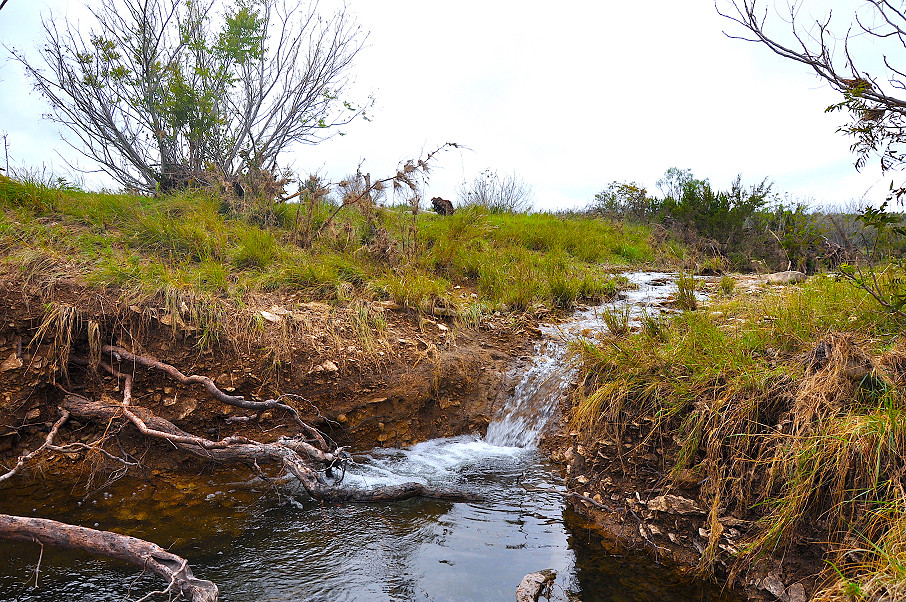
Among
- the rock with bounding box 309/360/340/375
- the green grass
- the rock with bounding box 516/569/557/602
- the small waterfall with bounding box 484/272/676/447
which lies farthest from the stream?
the green grass

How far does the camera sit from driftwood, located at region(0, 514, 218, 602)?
2.25m

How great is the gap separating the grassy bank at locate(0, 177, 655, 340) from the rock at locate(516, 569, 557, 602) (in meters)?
3.44

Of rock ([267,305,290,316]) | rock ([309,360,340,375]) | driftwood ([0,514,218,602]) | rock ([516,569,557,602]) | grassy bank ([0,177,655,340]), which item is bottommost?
rock ([516,569,557,602])

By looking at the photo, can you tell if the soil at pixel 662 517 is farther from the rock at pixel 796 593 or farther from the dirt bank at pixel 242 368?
the dirt bank at pixel 242 368

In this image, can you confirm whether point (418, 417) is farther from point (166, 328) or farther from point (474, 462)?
point (166, 328)

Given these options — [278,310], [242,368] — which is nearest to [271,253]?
[278,310]

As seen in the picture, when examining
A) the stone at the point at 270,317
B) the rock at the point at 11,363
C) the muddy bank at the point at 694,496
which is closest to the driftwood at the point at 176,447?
the rock at the point at 11,363

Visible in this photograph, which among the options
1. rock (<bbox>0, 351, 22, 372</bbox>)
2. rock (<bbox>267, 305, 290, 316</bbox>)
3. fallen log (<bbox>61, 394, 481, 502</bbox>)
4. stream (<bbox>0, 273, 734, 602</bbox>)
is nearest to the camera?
stream (<bbox>0, 273, 734, 602</bbox>)

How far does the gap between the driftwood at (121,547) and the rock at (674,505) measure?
2415mm

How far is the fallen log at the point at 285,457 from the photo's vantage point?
11.2ft

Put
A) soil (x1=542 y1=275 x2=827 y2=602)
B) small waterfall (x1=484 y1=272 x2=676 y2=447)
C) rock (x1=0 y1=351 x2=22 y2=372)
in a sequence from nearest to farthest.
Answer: soil (x1=542 y1=275 x2=827 y2=602) < rock (x1=0 y1=351 x2=22 y2=372) < small waterfall (x1=484 y1=272 x2=676 y2=447)

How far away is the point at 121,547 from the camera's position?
2.40 meters

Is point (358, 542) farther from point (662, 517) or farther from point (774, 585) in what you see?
point (774, 585)

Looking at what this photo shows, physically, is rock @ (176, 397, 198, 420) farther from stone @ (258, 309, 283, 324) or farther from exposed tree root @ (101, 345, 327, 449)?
stone @ (258, 309, 283, 324)
